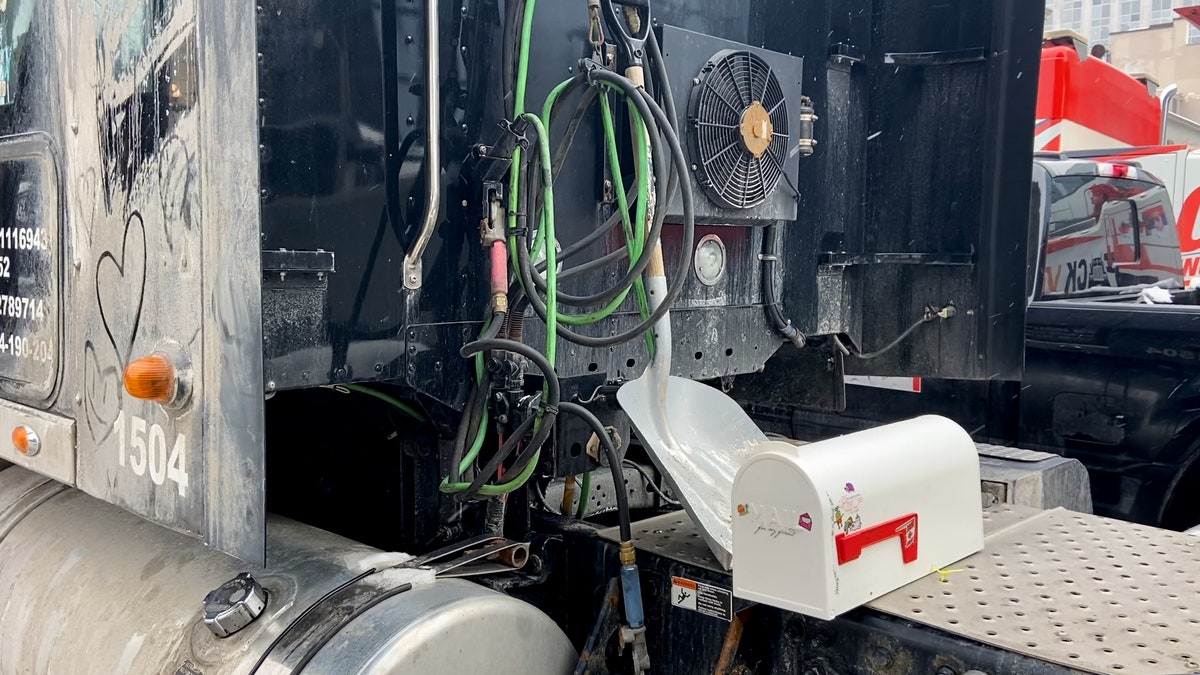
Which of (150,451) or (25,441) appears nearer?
(150,451)

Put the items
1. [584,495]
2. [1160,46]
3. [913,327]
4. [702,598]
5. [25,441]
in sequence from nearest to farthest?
1. [702,598]
2. [25,441]
3. [584,495]
4. [913,327]
5. [1160,46]

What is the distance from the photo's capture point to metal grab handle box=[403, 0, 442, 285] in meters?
2.02

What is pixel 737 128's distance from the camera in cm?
262

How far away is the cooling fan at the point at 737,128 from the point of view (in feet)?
8.37

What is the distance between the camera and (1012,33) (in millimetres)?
3035

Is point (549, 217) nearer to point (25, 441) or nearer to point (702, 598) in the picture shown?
point (702, 598)

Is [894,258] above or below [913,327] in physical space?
above

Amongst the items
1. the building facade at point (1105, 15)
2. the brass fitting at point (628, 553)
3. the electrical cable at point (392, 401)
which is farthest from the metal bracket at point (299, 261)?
the building facade at point (1105, 15)

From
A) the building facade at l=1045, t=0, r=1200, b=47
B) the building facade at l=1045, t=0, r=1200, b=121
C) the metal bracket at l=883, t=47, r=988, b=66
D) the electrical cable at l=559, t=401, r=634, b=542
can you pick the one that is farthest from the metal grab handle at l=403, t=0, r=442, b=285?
the building facade at l=1045, t=0, r=1200, b=47

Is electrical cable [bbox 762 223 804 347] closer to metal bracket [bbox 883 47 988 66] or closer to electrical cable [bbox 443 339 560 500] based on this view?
metal bracket [bbox 883 47 988 66]

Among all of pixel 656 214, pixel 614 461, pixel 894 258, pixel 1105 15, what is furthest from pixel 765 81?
pixel 1105 15

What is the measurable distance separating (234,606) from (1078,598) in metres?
1.63

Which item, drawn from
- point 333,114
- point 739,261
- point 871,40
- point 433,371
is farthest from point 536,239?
point 871,40

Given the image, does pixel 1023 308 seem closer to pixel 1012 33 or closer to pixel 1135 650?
pixel 1012 33
